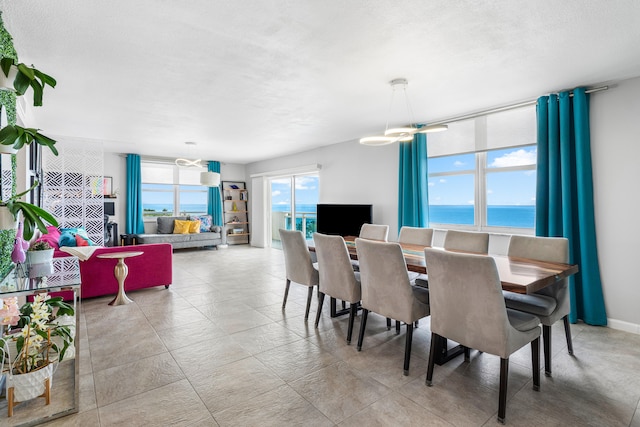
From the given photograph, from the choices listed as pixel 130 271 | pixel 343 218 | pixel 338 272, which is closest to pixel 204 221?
pixel 130 271

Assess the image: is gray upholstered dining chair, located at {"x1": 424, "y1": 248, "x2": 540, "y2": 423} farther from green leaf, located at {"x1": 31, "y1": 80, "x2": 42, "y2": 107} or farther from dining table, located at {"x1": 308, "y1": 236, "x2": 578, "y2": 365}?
green leaf, located at {"x1": 31, "y1": 80, "x2": 42, "y2": 107}

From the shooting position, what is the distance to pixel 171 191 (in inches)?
338

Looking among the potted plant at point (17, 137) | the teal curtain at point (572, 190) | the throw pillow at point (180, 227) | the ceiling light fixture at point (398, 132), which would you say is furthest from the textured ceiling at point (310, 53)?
the throw pillow at point (180, 227)

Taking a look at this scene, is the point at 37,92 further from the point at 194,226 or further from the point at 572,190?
the point at 194,226

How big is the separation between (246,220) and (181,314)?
6.26m

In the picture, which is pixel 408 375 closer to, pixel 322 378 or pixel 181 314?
pixel 322 378

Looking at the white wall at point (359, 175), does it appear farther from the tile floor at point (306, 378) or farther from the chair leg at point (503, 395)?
the chair leg at point (503, 395)

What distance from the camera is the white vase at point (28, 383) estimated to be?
177 cm

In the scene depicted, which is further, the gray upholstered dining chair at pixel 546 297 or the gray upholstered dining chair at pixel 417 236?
the gray upholstered dining chair at pixel 417 236

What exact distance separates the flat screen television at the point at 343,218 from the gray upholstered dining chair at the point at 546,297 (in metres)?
2.68

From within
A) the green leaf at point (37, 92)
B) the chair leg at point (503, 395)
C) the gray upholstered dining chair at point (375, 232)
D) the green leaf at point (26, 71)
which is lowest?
the chair leg at point (503, 395)

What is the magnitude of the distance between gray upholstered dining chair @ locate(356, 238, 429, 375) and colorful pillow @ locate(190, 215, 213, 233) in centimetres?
678

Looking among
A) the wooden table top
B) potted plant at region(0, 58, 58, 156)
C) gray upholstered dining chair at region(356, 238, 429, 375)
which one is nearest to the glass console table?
potted plant at region(0, 58, 58, 156)

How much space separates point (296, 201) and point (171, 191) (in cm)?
347
